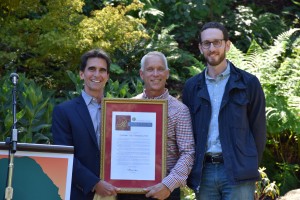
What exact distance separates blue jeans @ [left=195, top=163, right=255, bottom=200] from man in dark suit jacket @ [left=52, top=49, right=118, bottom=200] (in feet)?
2.40

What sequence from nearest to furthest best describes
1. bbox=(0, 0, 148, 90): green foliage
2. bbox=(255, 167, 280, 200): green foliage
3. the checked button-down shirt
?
the checked button-down shirt, bbox=(255, 167, 280, 200): green foliage, bbox=(0, 0, 148, 90): green foliage

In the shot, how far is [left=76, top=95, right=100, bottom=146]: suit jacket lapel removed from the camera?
486 cm

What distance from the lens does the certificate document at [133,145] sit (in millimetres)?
4797

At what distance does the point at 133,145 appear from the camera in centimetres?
484

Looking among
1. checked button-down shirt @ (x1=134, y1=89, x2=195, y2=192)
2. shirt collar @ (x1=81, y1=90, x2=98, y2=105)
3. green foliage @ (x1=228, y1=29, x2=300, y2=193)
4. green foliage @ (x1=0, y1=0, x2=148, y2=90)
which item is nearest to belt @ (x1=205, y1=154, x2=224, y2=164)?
checked button-down shirt @ (x1=134, y1=89, x2=195, y2=192)

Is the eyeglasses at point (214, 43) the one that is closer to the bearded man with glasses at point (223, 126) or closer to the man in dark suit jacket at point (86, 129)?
the bearded man with glasses at point (223, 126)

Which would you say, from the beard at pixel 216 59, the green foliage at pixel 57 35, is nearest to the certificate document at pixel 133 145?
the beard at pixel 216 59

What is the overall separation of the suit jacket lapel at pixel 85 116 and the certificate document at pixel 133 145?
0.51 ft

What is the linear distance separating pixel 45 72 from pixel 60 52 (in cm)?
95

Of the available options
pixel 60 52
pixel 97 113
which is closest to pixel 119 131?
pixel 97 113

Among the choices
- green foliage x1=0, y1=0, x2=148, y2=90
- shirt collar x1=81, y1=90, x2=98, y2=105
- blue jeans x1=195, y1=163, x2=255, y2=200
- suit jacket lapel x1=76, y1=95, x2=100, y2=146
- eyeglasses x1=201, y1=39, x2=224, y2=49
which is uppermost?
green foliage x1=0, y1=0, x2=148, y2=90

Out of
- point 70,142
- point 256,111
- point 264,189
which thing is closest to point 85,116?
point 70,142

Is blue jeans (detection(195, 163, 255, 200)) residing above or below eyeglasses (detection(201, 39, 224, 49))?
below

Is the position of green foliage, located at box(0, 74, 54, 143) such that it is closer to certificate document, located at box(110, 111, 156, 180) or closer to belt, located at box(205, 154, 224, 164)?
certificate document, located at box(110, 111, 156, 180)
